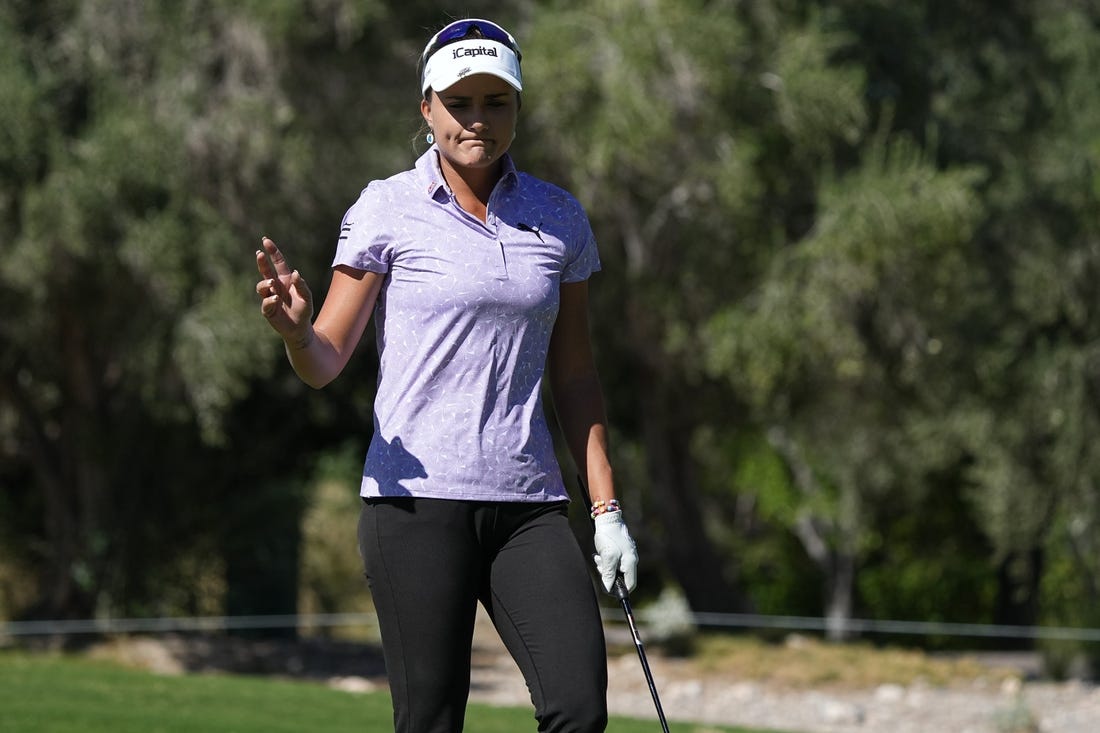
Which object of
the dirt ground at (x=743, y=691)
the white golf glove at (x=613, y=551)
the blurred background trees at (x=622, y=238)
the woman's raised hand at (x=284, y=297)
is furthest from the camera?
the blurred background trees at (x=622, y=238)

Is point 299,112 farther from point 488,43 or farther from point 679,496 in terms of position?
point 488,43

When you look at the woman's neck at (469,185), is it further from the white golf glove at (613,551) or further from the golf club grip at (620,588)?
the golf club grip at (620,588)

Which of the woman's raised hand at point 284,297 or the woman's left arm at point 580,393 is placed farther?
the woman's left arm at point 580,393

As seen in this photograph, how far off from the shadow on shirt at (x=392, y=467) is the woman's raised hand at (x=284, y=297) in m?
0.26

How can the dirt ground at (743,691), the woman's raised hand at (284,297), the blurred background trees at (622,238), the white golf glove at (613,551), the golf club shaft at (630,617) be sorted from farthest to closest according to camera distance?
the blurred background trees at (622,238) < the dirt ground at (743,691) < the white golf glove at (613,551) < the golf club shaft at (630,617) < the woman's raised hand at (284,297)

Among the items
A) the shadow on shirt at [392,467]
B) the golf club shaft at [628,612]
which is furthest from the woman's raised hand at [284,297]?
the golf club shaft at [628,612]

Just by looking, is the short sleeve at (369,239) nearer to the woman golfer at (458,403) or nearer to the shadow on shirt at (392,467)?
the woman golfer at (458,403)

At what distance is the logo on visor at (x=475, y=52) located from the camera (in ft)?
10.2

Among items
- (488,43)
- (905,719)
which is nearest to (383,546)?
(488,43)

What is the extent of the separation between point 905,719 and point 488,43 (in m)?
9.89

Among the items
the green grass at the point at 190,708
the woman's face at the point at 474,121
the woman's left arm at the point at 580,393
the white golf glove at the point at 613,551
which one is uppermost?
the woman's face at the point at 474,121

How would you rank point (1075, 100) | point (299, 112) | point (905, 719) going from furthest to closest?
1. point (1075, 100)
2. point (299, 112)
3. point (905, 719)

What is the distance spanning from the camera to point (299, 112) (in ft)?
43.9

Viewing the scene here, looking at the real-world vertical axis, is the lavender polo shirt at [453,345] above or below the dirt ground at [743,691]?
above
